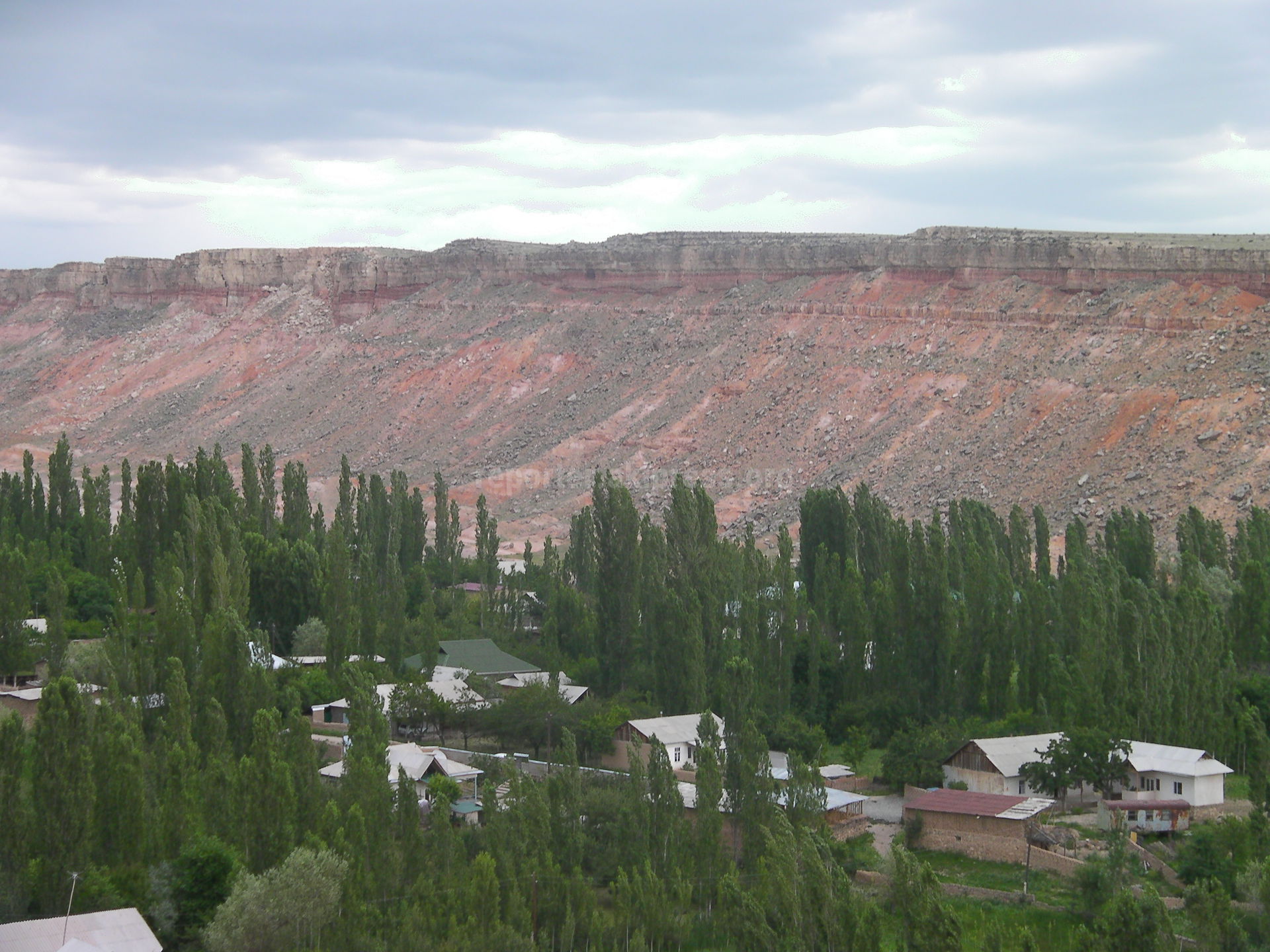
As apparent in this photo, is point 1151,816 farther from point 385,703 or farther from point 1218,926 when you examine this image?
point 385,703

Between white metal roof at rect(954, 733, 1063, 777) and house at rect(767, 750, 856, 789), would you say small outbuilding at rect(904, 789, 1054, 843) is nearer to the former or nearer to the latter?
white metal roof at rect(954, 733, 1063, 777)

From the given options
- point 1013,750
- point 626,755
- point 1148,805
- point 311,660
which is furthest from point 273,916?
point 311,660

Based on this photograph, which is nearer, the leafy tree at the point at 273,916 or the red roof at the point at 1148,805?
the leafy tree at the point at 273,916

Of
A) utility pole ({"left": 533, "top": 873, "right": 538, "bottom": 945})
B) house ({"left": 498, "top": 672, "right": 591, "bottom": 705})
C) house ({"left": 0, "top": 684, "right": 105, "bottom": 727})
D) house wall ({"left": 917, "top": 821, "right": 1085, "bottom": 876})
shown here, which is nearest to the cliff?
house ({"left": 498, "top": 672, "right": 591, "bottom": 705})

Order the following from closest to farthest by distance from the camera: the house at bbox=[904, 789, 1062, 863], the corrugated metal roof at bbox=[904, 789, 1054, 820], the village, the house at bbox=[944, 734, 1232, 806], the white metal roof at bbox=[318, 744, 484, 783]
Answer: the village, the house at bbox=[904, 789, 1062, 863], the corrugated metal roof at bbox=[904, 789, 1054, 820], the white metal roof at bbox=[318, 744, 484, 783], the house at bbox=[944, 734, 1232, 806]

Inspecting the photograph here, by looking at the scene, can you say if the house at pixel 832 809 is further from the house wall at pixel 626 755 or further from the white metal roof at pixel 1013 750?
the white metal roof at pixel 1013 750

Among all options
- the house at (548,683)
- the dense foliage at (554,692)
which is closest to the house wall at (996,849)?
the dense foliage at (554,692)

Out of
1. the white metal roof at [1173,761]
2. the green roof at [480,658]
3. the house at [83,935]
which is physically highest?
the house at [83,935]
